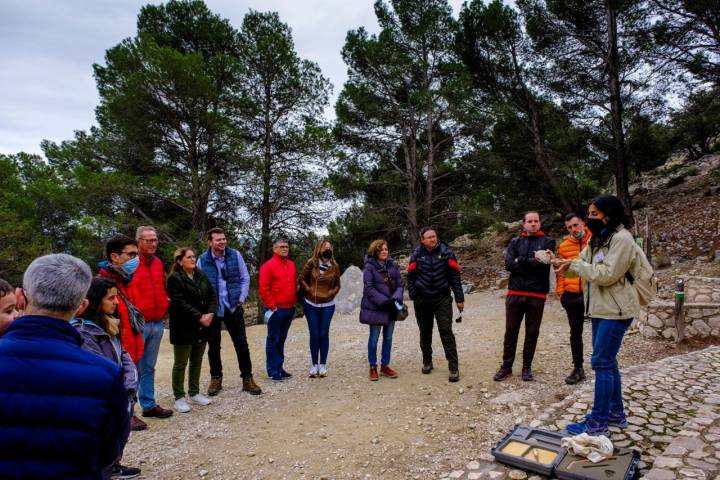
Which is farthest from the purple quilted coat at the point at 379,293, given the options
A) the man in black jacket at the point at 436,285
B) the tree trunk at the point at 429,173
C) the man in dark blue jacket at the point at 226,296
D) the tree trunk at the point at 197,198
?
the tree trunk at the point at 429,173

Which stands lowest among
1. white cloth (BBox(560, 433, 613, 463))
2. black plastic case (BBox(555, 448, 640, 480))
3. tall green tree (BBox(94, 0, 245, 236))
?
black plastic case (BBox(555, 448, 640, 480))

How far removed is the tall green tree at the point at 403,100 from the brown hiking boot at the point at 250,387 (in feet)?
28.5

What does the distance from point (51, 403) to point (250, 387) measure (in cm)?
365

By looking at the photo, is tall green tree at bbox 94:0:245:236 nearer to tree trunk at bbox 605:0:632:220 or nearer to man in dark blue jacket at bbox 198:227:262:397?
man in dark blue jacket at bbox 198:227:262:397

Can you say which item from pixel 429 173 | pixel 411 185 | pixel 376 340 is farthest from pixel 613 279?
pixel 429 173

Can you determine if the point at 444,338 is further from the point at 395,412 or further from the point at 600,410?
the point at 600,410

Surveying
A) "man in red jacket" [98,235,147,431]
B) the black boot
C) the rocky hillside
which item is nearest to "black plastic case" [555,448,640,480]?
the black boot

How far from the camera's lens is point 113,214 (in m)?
10.8

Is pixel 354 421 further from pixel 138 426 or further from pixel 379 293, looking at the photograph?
pixel 138 426

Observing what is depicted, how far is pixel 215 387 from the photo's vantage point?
4.66 metres

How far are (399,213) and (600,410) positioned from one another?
35.3 ft

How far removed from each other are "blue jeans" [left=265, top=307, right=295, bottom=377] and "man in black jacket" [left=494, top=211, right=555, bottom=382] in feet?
8.68

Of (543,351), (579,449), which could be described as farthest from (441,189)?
(579,449)

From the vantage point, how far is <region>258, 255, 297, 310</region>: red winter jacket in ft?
15.9
